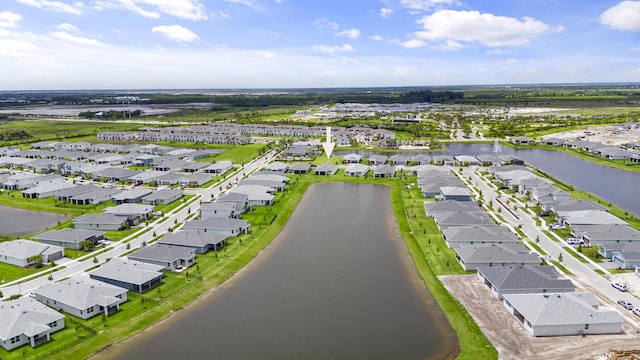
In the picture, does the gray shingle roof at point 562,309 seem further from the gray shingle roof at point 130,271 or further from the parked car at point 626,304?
the gray shingle roof at point 130,271

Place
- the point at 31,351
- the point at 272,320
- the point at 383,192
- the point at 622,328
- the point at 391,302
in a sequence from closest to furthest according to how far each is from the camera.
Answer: the point at 31,351 → the point at 622,328 → the point at 272,320 → the point at 391,302 → the point at 383,192

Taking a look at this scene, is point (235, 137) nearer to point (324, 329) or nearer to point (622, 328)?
point (324, 329)

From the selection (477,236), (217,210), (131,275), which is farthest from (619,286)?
(217,210)

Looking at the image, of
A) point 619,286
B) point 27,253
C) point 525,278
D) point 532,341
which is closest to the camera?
point 532,341

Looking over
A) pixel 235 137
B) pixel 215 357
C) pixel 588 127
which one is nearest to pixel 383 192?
pixel 215 357

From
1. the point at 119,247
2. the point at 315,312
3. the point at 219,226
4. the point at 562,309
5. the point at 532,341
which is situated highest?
the point at 219,226

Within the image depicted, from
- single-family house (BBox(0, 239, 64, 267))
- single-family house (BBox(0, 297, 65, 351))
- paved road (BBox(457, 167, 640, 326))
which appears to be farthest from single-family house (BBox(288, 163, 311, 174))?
single-family house (BBox(0, 297, 65, 351))

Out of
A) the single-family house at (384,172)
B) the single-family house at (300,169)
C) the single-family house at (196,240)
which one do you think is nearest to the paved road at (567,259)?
the single-family house at (384,172)

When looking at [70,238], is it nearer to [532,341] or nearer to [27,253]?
[27,253]
